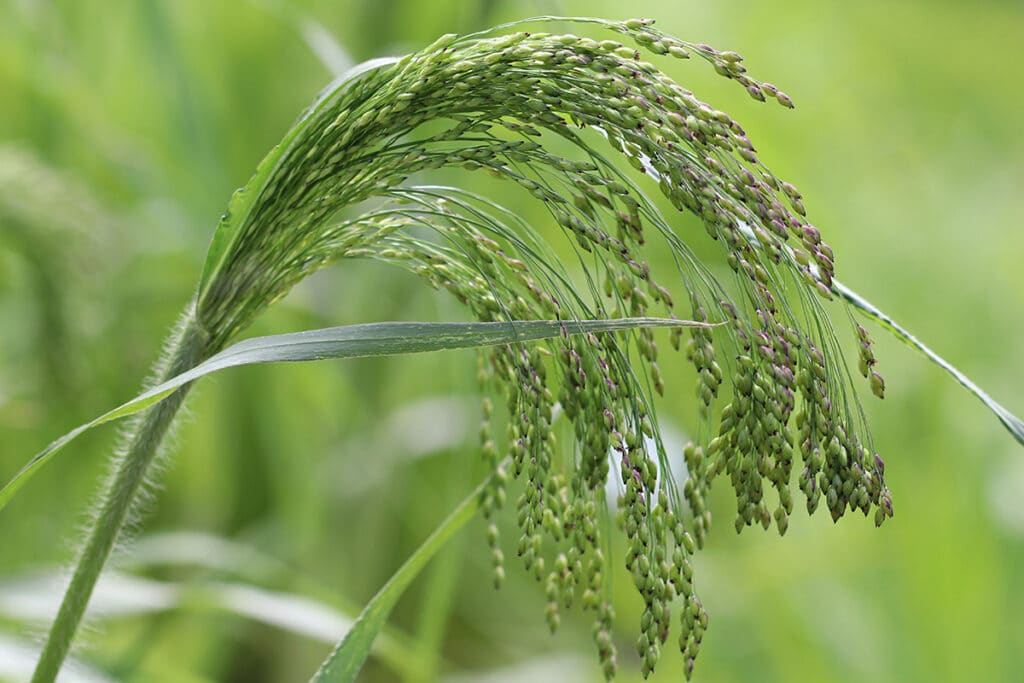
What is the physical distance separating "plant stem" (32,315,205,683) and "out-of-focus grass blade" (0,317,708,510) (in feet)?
0.27

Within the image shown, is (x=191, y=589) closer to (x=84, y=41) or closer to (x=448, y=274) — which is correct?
(x=448, y=274)

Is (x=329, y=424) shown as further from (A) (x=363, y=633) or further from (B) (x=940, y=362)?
(B) (x=940, y=362)

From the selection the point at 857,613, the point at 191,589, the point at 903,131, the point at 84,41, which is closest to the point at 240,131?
the point at 84,41

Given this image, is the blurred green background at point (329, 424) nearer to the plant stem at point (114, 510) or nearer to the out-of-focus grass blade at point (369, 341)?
the plant stem at point (114, 510)

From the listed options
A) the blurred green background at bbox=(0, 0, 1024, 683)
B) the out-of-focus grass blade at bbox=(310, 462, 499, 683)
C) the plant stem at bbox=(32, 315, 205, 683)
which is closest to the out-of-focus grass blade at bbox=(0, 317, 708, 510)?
the plant stem at bbox=(32, 315, 205, 683)

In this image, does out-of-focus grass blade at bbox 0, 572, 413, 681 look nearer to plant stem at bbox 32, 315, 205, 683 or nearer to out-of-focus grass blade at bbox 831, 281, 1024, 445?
plant stem at bbox 32, 315, 205, 683

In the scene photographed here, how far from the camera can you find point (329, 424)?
7.13 feet

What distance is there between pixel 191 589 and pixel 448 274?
2.86 feet

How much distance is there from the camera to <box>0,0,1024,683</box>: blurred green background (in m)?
1.50

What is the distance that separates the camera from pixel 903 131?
153 inches

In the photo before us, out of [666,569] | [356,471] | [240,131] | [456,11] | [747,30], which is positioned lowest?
[666,569]

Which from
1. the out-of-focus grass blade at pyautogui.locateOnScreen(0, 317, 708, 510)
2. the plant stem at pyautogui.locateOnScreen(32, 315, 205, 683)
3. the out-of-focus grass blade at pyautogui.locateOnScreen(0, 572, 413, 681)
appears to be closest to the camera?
the out-of-focus grass blade at pyautogui.locateOnScreen(0, 317, 708, 510)

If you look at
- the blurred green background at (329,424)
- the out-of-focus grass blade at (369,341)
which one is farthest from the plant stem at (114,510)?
the blurred green background at (329,424)

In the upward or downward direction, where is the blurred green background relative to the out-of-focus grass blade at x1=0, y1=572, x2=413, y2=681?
upward
